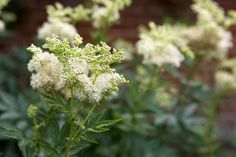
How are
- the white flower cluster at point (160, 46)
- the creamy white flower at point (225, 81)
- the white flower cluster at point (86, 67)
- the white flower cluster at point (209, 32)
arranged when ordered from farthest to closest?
the creamy white flower at point (225, 81)
the white flower cluster at point (209, 32)
the white flower cluster at point (160, 46)
the white flower cluster at point (86, 67)

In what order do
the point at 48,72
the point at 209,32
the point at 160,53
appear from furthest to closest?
the point at 209,32, the point at 160,53, the point at 48,72

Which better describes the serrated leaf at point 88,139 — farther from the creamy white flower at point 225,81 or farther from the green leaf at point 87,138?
the creamy white flower at point 225,81

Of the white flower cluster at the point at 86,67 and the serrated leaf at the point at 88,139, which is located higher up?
the white flower cluster at the point at 86,67

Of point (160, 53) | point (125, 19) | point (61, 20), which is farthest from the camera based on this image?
point (125, 19)

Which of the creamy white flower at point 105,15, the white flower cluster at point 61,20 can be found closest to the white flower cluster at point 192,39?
the creamy white flower at point 105,15

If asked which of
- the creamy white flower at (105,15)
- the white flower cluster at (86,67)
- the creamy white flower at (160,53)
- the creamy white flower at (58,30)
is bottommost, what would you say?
the white flower cluster at (86,67)

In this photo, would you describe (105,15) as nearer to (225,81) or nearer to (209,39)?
(209,39)

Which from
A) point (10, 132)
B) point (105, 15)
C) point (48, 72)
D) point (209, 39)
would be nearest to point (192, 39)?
point (209, 39)

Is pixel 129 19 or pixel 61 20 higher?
pixel 129 19
